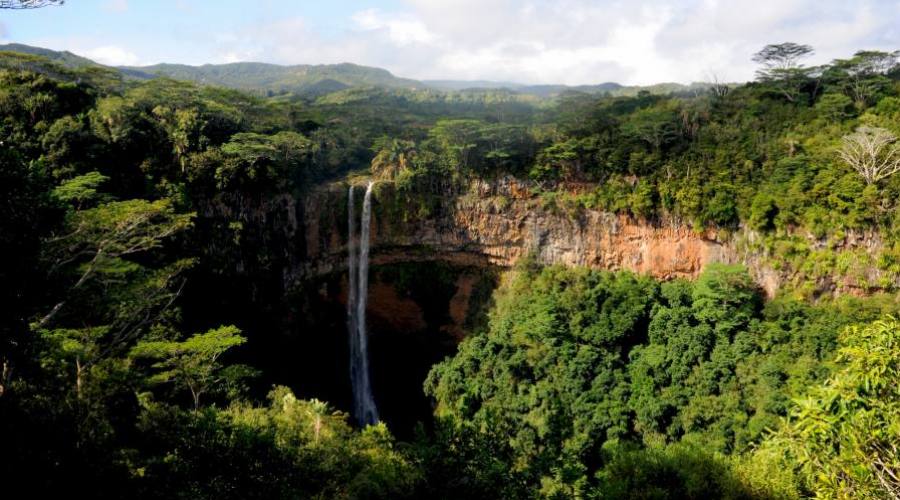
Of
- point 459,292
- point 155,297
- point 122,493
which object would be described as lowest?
point 459,292

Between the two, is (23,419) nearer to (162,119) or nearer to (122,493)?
(122,493)

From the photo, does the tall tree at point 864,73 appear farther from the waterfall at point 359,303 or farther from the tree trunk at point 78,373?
the tree trunk at point 78,373

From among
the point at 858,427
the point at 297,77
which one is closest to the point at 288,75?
the point at 297,77

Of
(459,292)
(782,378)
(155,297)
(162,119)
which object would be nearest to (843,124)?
(782,378)

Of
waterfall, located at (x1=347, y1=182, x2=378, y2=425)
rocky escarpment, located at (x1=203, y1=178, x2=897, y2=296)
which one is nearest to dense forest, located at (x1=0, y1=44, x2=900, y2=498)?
rocky escarpment, located at (x1=203, y1=178, x2=897, y2=296)

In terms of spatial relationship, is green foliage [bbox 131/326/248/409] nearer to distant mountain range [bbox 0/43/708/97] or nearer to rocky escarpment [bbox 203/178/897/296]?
rocky escarpment [bbox 203/178/897/296]
